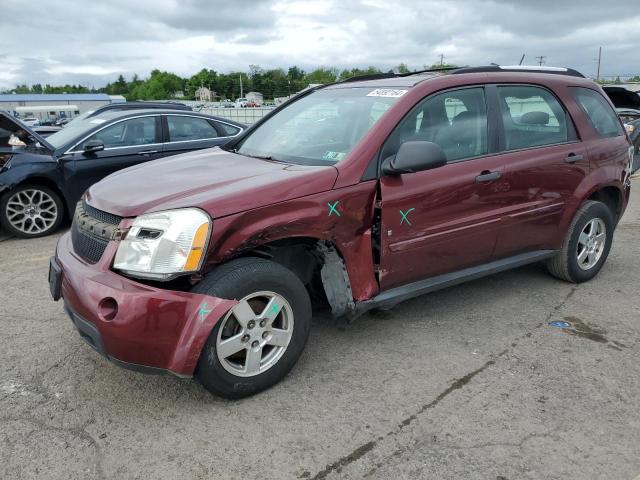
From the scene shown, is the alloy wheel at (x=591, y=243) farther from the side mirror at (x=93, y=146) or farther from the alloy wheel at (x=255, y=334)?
the side mirror at (x=93, y=146)

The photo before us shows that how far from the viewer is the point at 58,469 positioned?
93.3 inches

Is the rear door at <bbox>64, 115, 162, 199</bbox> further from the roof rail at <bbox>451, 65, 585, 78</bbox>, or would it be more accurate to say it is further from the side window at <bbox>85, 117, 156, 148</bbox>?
the roof rail at <bbox>451, 65, 585, 78</bbox>

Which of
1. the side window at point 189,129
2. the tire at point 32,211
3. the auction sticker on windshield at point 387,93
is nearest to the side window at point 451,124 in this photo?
the auction sticker on windshield at point 387,93

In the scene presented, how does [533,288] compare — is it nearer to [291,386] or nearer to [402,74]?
[402,74]

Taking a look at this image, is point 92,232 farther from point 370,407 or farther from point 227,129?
point 227,129

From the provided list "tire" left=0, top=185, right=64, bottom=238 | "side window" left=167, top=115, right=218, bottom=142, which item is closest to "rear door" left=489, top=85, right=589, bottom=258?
"side window" left=167, top=115, right=218, bottom=142

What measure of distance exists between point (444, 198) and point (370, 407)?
1.41 metres

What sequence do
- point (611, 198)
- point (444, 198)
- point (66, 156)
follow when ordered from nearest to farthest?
point (444, 198), point (611, 198), point (66, 156)

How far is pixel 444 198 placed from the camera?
342 centimetres

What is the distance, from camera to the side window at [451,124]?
3.40m

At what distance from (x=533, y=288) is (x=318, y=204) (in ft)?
8.27

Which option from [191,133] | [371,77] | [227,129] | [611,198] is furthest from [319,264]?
[227,129]

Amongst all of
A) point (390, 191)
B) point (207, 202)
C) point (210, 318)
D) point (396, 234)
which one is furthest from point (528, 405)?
point (207, 202)

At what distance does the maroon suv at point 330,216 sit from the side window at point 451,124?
11mm
